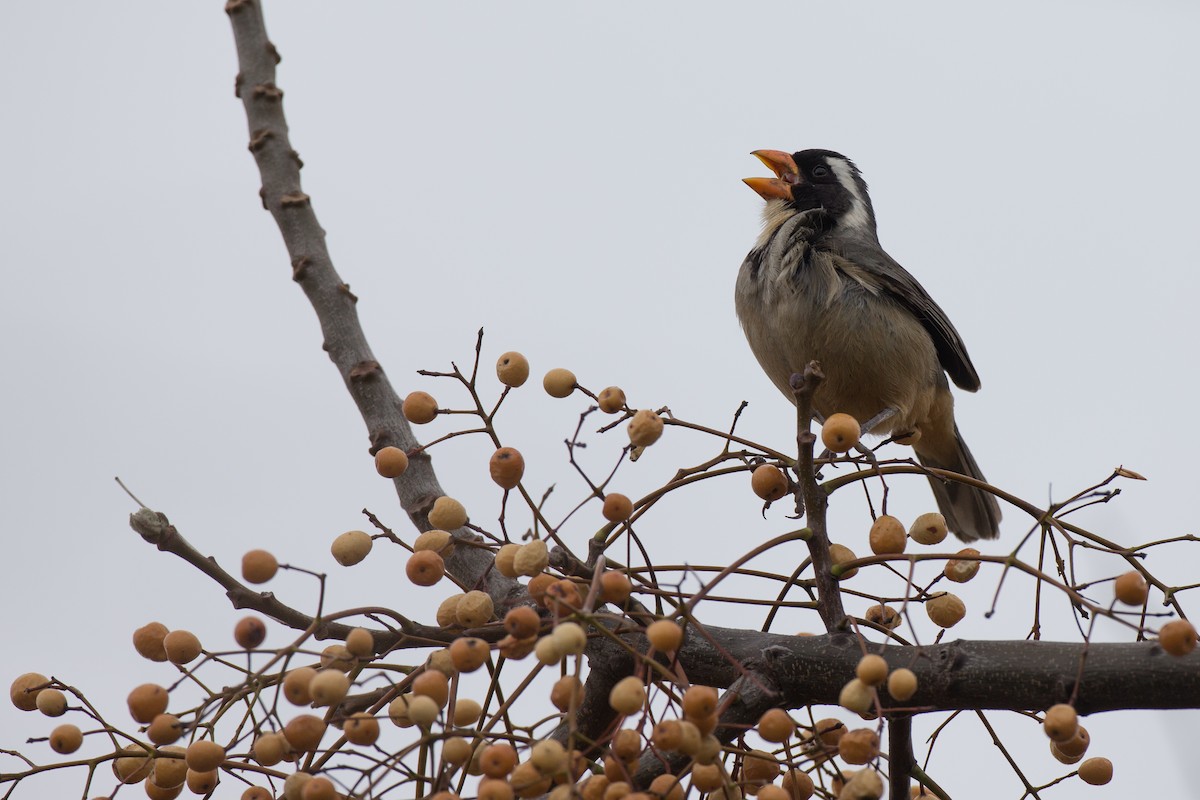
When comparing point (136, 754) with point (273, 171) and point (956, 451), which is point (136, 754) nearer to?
point (273, 171)

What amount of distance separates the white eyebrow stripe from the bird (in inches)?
0.8

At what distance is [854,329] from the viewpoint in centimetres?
373

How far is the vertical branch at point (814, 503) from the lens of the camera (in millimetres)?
1742

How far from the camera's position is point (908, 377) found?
384 cm

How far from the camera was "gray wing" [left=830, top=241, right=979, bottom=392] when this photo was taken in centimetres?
386

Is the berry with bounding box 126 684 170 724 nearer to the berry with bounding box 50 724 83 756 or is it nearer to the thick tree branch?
the berry with bounding box 50 724 83 756

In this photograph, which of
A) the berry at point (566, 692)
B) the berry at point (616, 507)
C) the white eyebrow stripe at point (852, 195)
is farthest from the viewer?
the white eyebrow stripe at point (852, 195)

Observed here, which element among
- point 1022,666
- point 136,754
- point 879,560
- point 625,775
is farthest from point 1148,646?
point 136,754

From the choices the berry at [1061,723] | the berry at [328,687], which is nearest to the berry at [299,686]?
the berry at [328,687]

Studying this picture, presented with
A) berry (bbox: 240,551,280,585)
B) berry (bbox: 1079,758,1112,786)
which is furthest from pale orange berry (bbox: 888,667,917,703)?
berry (bbox: 240,551,280,585)

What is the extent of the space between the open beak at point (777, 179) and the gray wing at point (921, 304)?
46 centimetres

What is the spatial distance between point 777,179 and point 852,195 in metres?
0.29

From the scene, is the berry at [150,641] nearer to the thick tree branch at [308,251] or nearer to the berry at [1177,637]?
the thick tree branch at [308,251]

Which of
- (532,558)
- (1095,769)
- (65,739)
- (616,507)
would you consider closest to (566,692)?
(532,558)
